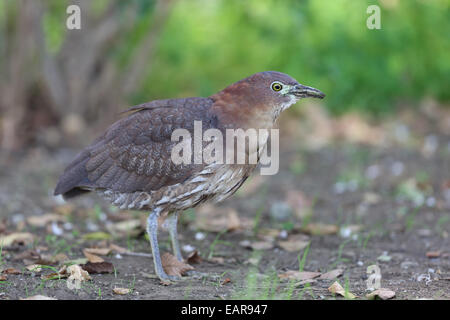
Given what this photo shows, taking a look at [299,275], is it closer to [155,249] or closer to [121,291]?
[155,249]

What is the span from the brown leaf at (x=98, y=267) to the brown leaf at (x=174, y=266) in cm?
38

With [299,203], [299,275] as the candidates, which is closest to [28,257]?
[299,275]

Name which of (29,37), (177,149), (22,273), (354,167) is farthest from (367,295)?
(29,37)

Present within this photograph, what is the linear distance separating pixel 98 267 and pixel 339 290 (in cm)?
157

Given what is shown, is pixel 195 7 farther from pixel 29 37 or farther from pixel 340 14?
pixel 29 37

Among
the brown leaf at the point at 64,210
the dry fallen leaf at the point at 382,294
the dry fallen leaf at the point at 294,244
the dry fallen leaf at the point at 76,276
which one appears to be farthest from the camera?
the brown leaf at the point at 64,210

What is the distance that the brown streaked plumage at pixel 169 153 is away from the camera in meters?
4.34

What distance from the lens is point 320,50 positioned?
349 inches

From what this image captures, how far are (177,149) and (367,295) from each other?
1.54 metres

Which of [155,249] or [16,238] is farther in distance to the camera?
[16,238]

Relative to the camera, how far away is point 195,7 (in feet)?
34.2

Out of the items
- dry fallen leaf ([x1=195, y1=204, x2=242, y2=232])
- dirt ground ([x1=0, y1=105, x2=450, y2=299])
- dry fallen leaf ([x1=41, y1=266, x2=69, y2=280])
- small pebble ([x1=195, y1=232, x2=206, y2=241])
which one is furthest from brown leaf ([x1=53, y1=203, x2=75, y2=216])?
dry fallen leaf ([x1=41, y1=266, x2=69, y2=280])

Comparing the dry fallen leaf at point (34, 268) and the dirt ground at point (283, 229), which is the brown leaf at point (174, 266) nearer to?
the dirt ground at point (283, 229)

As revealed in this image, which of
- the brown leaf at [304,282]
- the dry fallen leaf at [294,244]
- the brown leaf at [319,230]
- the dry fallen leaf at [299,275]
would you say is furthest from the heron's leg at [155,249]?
the brown leaf at [319,230]
